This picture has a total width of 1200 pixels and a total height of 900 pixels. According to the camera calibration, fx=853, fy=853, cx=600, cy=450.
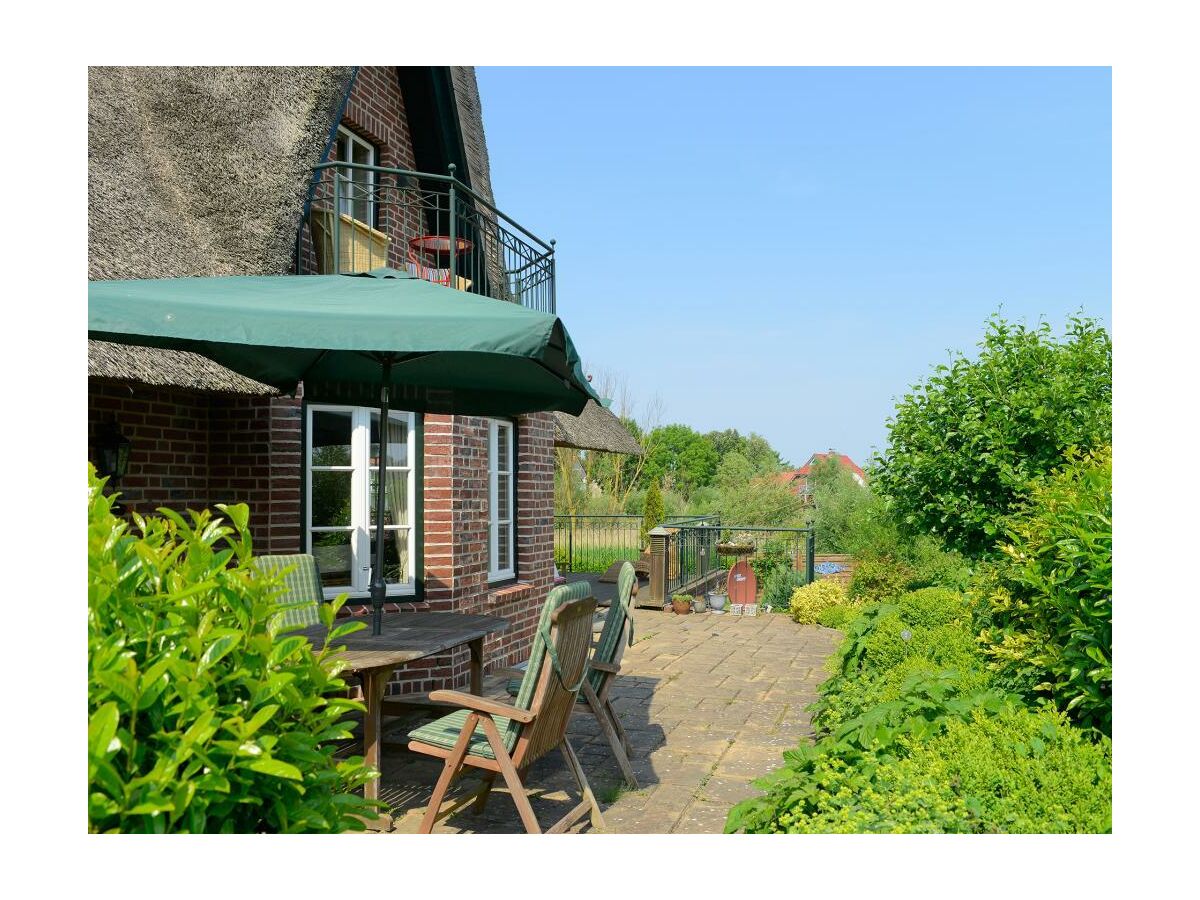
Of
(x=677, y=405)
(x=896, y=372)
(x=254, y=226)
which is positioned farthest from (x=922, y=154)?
(x=677, y=405)

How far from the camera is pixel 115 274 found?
532 centimetres

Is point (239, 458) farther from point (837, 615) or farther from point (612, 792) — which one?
point (837, 615)

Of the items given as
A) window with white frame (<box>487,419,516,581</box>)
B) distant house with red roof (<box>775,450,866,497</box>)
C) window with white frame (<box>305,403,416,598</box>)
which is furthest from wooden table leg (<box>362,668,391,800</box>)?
distant house with red roof (<box>775,450,866,497</box>)

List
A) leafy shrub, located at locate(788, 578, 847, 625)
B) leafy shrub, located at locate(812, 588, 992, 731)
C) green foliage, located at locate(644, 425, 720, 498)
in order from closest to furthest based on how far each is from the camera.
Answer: leafy shrub, located at locate(812, 588, 992, 731)
leafy shrub, located at locate(788, 578, 847, 625)
green foliage, located at locate(644, 425, 720, 498)

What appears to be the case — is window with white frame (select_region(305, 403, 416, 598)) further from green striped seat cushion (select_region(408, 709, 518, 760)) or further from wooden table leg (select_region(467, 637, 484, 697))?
green striped seat cushion (select_region(408, 709, 518, 760))

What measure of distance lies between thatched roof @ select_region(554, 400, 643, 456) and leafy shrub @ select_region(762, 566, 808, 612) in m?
3.11

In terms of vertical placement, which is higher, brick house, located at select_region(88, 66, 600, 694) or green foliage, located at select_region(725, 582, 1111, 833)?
brick house, located at select_region(88, 66, 600, 694)

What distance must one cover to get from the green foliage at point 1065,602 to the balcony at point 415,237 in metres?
4.19

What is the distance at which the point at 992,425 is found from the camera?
728 cm

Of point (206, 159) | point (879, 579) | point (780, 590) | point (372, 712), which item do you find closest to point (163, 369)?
point (372, 712)

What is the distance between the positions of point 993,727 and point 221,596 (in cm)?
277

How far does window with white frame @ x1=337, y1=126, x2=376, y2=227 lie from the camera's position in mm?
7605
